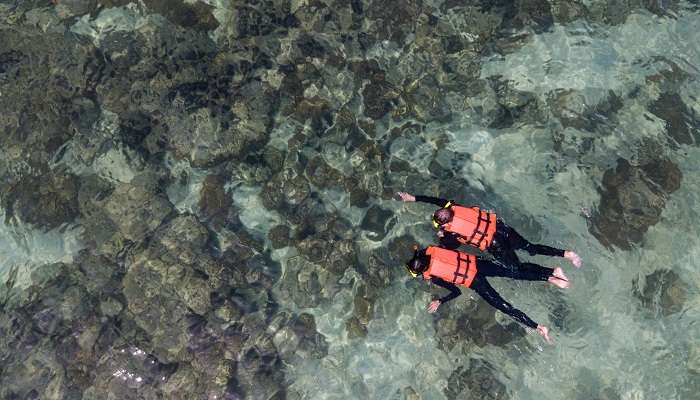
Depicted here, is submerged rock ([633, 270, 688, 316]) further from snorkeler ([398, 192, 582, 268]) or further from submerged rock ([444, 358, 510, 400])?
submerged rock ([444, 358, 510, 400])

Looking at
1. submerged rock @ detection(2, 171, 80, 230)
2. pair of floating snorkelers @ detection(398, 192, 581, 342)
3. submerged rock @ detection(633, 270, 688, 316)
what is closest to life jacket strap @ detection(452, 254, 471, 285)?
pair of floating snorkelers @ detection(398, 192, 581, 342)

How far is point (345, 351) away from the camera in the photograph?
1298 cm

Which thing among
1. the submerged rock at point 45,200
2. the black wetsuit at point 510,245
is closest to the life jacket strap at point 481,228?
the black wetsuit at point 510,245

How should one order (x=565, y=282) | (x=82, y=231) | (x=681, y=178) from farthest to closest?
(x=82, y=231), (x=681, y=178), (x=565, y=282)

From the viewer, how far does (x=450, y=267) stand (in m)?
11.9

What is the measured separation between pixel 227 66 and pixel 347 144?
4.40 meters

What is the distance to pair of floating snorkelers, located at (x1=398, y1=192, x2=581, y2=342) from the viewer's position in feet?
39.1

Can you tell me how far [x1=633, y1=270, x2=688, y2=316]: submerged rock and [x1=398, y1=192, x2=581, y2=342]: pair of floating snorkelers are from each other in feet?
5.92

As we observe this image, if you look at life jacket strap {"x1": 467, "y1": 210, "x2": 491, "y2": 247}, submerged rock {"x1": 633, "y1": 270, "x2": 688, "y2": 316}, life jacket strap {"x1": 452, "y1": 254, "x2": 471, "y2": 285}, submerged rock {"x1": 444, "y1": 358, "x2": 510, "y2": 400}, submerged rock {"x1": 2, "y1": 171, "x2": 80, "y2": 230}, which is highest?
life jacket strap {"x1": 467, "y1": 210, "x2": 491, "y2": 247}

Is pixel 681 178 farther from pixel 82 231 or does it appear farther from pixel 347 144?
pixel 82 231

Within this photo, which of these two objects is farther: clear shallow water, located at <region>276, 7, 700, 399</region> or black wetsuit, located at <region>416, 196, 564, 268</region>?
black wetsuit, located at <region>416, 196, 564, 268</region>

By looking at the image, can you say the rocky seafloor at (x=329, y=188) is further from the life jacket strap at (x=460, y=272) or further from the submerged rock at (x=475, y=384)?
the life jacket strap at (x=460, y=272)

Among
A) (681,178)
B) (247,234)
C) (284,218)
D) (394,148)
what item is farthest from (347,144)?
(681,178)

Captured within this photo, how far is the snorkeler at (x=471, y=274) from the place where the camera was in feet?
39.0
